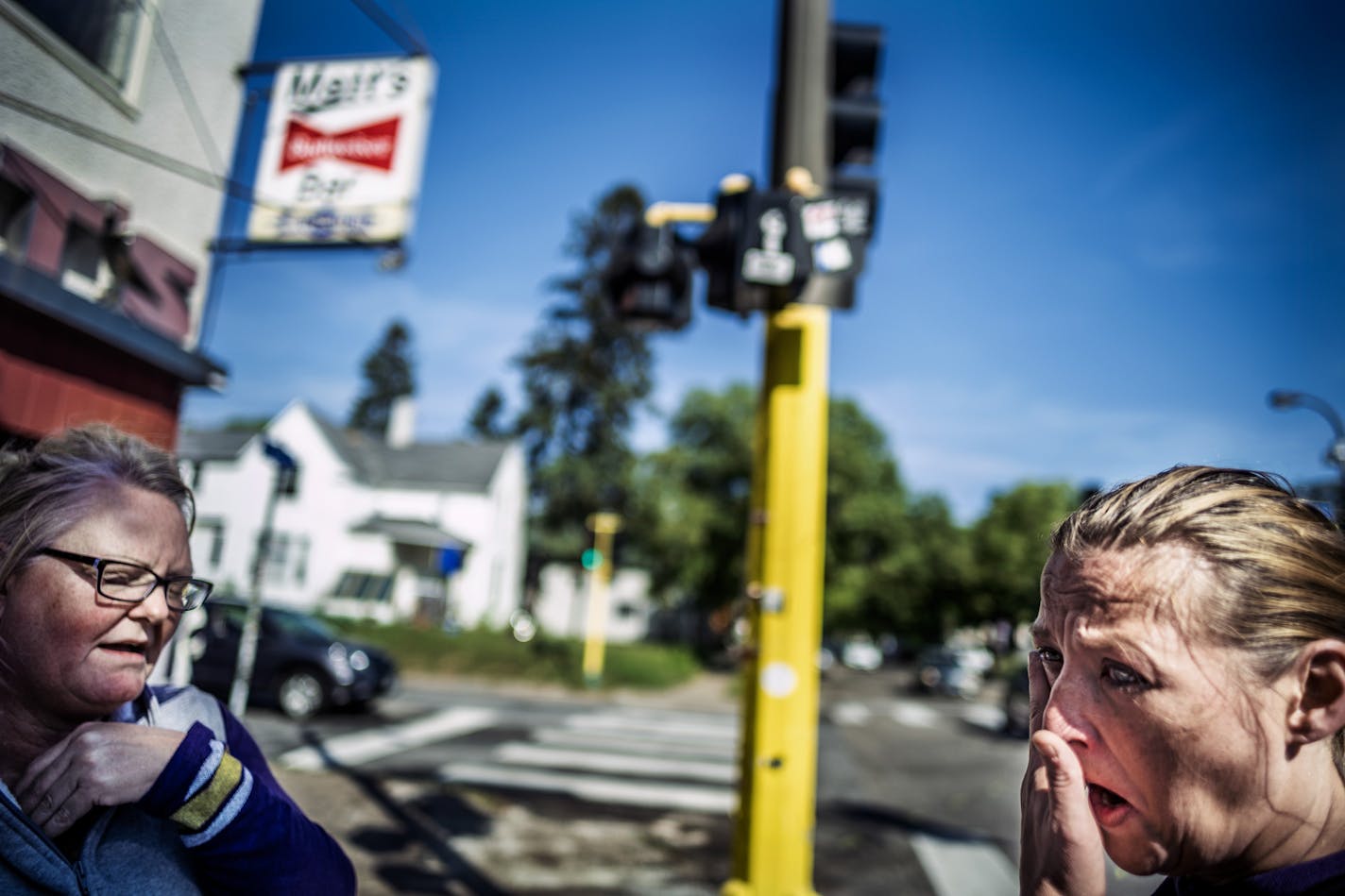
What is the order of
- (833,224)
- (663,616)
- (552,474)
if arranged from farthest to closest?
(663,616), (552,474), (833,224)

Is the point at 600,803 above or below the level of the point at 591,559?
below

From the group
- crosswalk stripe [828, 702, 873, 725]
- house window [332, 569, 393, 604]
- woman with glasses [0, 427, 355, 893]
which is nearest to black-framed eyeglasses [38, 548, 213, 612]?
woman with glasses [0, 427, 355, 893]

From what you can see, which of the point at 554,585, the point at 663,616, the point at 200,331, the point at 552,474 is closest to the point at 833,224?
the point at 200,331

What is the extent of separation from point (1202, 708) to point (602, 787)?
758 centimetres

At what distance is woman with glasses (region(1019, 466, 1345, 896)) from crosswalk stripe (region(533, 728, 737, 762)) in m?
9.75

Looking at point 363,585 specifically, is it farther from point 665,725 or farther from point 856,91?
point 665,725

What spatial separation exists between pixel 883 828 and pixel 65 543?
23.4 ft

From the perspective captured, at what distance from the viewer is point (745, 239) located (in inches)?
132

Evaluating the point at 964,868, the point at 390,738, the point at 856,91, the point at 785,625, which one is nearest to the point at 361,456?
the point at 785,625

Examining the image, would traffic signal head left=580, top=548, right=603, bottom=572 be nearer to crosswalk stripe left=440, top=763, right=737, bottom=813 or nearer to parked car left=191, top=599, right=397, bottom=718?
parked car left=191, top=599, right=397, bottom=718

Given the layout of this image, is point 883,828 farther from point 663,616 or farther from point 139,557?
point 663,616

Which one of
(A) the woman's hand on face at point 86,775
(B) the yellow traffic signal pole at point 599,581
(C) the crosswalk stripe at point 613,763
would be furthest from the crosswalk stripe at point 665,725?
(A) the woman's hand on face at point 86,775

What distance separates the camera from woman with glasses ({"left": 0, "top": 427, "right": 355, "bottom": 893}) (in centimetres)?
95

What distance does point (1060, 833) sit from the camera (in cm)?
80
